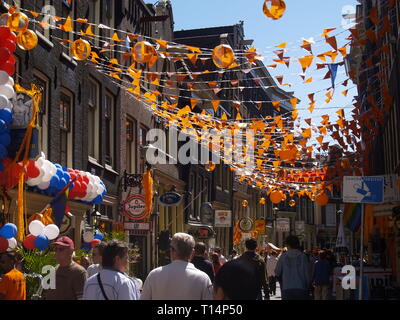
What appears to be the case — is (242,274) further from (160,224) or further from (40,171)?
(160,224)

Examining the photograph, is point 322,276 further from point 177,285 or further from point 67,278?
point 177,285

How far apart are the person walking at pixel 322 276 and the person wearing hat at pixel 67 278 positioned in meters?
10.1

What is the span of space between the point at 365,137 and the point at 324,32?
12.4 meters

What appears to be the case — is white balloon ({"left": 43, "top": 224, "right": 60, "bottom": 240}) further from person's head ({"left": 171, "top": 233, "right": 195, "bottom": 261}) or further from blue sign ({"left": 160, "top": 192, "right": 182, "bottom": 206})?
blue sign ({"left": 160, "top": 192, "right": 182, "bottom": 206})

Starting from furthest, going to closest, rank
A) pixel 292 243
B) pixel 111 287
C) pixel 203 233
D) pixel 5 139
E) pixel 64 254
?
pixel 203 233 → pixel 292 243 → pixel 5 139 → pixel 64 254 → pixel 111 287

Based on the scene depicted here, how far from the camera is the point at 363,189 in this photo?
1133cm

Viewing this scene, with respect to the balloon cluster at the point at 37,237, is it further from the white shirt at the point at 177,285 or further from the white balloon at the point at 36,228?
the white shirt at the point at 177,285

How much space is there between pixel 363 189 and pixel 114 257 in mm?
6278

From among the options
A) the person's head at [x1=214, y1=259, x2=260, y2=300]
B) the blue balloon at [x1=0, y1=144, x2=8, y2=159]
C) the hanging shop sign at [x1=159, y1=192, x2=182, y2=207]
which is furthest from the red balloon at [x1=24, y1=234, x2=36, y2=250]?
the hanging shop sign at [x1=159, y1=192, x2=182, y2=207]

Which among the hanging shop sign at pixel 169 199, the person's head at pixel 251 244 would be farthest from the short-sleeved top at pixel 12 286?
the hanging shop sign at pixel 169 199

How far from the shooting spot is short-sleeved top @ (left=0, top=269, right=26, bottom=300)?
23.0 ft

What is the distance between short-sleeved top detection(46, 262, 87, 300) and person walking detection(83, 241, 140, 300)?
1.30 meters

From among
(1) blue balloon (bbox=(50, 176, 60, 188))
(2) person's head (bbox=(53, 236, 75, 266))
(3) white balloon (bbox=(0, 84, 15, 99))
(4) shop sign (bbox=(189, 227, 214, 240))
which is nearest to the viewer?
(2) person's head (bbox=(53, 236, 75, 266))

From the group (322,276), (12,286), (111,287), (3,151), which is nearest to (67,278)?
(12,286)
